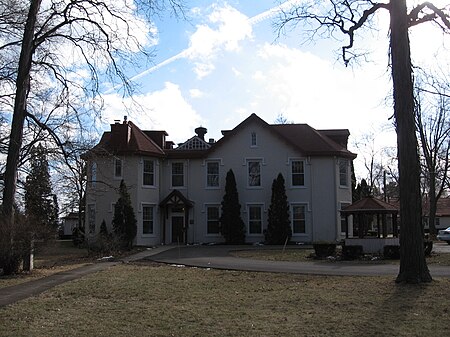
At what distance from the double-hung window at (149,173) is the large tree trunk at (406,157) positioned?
24.4 meters

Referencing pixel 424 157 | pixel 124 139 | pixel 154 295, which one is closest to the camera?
pixel 154 295

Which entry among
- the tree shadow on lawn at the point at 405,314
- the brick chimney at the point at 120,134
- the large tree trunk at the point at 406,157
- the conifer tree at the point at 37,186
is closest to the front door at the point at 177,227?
the brick chimney at the point at 120,134

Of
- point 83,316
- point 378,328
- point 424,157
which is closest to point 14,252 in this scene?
point 83,316

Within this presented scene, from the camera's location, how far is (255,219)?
1501 inches

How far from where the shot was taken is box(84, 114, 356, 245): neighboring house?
36.8m

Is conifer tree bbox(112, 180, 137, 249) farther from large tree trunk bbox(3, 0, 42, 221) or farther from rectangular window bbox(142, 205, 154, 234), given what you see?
large tree trunk bbox(3, 0, 42, 221)

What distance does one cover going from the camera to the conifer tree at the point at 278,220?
36312 mm

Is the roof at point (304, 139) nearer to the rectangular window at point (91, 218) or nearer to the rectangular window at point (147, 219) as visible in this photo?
the rectangular window at point (147, 219)

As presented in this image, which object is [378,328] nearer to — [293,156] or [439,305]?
[439,305]

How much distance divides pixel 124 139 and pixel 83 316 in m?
27.9

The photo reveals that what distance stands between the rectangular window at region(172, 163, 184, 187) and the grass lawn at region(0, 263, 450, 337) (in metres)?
22.9

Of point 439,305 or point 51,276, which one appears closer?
point 439,305

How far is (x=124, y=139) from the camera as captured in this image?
36.9 metres

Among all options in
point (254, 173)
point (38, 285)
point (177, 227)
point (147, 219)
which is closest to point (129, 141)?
point (147, 219)
